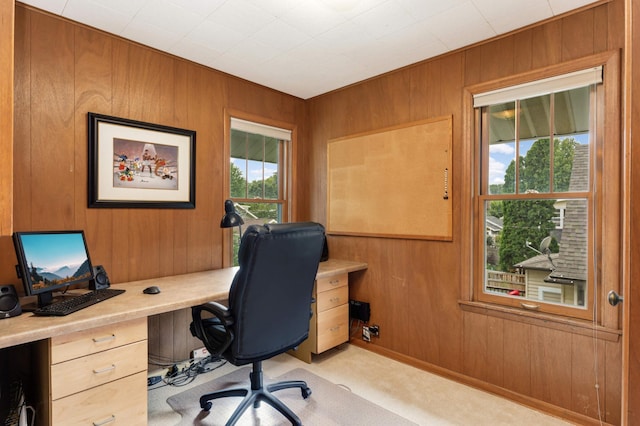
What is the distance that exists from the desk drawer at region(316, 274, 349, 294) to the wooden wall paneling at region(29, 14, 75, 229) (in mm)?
1793

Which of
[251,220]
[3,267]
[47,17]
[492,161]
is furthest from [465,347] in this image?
[47,17]

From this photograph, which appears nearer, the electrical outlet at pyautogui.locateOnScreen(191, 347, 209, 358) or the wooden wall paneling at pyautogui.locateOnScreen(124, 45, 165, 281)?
the wooden wall paneling at pyautogui.locateOnScreen(124, 45, 165, 281)

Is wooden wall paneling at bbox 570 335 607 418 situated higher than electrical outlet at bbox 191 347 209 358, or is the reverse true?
wooden wall paneling at bbox 570 335 607 418

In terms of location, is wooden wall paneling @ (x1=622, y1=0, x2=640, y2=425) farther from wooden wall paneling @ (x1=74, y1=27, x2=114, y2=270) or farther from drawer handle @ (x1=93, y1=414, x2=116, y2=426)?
wooden wall paneling @ (x1=74, y1=27, x2=114, y2=270)

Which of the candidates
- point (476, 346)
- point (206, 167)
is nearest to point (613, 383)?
point (476, 346)

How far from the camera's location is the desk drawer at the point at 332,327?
2.75m

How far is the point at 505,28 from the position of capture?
2.19 m

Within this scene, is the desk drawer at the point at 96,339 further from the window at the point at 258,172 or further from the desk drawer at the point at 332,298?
the desk drawer at the point at 332,298

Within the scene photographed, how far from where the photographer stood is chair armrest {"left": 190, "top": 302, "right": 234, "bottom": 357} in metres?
1.74

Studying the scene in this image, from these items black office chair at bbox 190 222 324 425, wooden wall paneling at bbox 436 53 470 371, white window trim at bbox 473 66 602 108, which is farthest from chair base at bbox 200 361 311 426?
white window trim at bbox 473 66 602 108

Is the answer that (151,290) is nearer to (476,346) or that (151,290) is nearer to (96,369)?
(96,369)

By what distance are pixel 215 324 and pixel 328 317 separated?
113 centimetres

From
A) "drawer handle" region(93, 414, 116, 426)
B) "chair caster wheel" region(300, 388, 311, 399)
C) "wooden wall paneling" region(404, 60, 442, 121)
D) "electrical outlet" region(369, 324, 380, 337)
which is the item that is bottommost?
"chair caster wheel" region(300, 388, 311, 399)

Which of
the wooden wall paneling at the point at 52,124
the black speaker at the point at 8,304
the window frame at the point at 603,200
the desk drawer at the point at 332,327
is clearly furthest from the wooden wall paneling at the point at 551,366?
the wooden wall paneling at the point at 52,124
